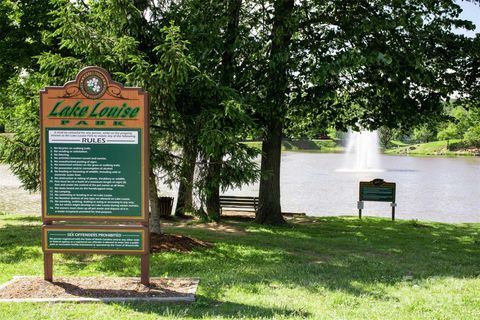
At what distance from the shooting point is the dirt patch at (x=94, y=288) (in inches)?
250

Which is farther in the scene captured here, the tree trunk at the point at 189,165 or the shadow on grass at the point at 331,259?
the tree trunk at the point at 189,165

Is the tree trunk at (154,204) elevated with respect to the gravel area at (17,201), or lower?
elevated

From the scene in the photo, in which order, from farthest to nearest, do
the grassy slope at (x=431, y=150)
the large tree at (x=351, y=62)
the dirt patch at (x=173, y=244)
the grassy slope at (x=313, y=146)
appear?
the grassy slope at (x=313, y=146), the grassy slope at (x=431, y=150), the large tree at (x=351, y=62), the dirt patch at (x=173, y=244)

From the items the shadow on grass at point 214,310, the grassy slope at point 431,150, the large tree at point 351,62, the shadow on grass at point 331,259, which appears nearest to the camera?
the shadow on grass at point 214,310

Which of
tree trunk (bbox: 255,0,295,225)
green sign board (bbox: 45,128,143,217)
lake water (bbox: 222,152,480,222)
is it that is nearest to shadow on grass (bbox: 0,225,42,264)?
green sign board (bbox: 45,128,143,217)

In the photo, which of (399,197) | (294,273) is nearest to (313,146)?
(399,197)

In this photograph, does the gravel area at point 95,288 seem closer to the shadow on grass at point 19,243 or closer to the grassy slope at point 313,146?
the shadow on grass at point 19,243

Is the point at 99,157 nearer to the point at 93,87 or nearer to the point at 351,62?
the point at 93,87

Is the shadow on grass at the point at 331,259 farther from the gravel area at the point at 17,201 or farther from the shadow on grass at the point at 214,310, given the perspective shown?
the gravel area at the point at 17,201

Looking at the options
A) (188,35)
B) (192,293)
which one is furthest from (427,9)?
(192,293)

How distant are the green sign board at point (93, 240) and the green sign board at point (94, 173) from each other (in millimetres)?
209

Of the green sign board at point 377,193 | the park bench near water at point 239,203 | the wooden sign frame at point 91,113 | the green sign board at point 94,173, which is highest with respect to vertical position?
the wooden sign frame at point 91,113

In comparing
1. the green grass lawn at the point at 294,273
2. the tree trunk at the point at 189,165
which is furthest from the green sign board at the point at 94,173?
the tree trunk at the point at 189,165

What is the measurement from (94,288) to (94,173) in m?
1.45
